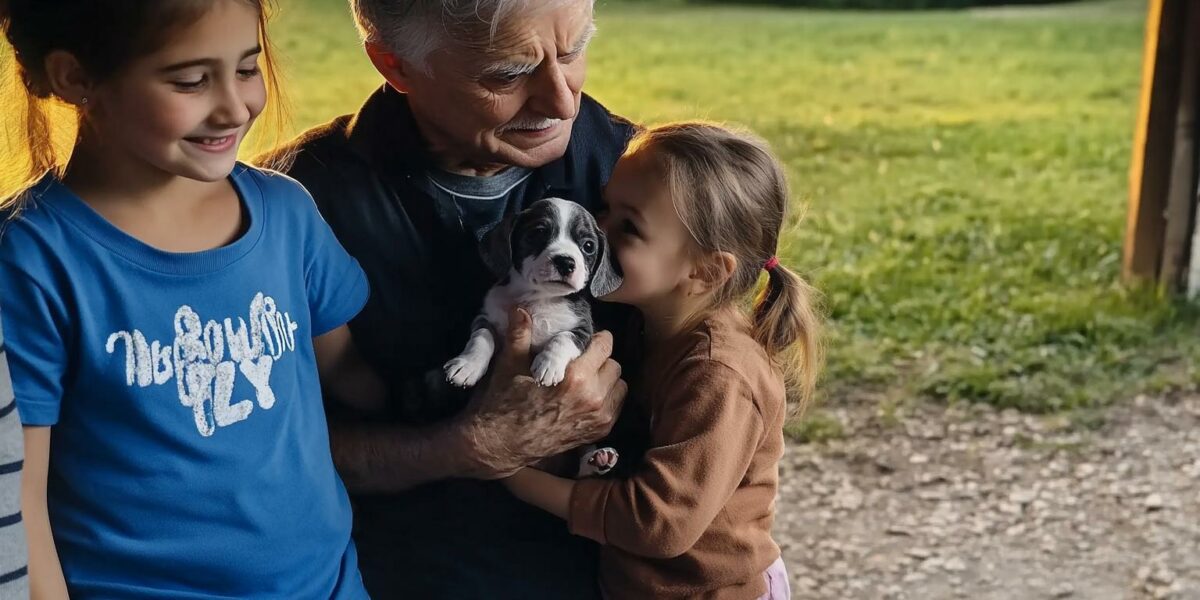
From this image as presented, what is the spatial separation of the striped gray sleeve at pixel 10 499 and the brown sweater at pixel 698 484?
0.80 metres

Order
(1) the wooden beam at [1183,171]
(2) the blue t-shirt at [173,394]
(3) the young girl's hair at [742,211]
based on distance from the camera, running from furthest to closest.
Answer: (1) the wooden beam at [1183,171] → (3) the young girl's hair at [742,211] → (2) the blue t-shirt at [173,394]

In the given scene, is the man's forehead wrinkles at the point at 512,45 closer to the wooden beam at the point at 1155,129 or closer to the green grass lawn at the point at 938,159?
Result: the green grass lawn at the point at 938,159

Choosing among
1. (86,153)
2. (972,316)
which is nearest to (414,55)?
(86,153)

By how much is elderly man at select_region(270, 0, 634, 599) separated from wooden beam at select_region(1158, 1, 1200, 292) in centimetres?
385

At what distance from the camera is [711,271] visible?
78.7 inches

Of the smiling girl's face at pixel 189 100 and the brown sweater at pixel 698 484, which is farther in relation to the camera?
the brown sweater at pixel 698 484

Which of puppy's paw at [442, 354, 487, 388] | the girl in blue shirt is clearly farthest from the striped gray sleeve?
puppy's paw at [442, 354, 487, 388]

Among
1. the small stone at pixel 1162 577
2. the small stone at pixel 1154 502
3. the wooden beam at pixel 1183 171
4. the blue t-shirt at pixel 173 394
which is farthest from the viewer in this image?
the wooden beam at pixel 1183 171

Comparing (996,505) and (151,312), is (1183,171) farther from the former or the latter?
(151,312)

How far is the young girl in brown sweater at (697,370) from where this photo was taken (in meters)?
Answer: 1.91

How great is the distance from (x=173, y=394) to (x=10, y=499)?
0.22m

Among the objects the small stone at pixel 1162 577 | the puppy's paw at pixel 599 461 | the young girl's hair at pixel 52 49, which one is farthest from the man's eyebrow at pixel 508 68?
the small stone at pixel 1162 577

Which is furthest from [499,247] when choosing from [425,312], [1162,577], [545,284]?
[1162,577]

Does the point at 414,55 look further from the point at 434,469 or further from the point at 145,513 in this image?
the point at 145,513
